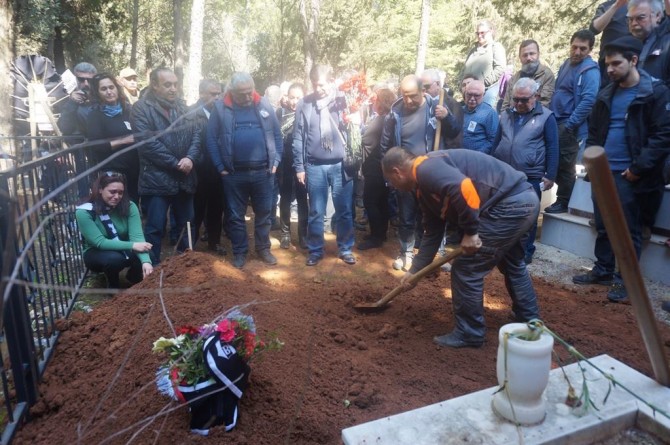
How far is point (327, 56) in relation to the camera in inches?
1080

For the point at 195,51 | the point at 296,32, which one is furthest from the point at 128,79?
the point at 296,32

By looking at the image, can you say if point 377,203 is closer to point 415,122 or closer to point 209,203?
point 415,122

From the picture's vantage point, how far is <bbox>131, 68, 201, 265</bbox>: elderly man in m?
4.86

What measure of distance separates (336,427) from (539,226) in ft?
17.6

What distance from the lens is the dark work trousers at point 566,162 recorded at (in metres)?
5.98

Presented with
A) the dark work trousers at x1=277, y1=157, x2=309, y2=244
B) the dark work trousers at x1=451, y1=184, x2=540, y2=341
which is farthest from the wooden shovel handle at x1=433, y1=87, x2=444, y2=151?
the dark work trousers at x1=277, y1=157, x2=309, y2=244

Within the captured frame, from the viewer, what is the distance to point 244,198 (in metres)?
5.36

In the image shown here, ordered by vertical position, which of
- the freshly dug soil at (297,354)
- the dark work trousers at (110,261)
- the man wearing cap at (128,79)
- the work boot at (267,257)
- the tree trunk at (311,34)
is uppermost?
the tree trunk at (311,34)

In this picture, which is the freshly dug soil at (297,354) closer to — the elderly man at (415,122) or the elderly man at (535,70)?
the elderly man at (415,122)

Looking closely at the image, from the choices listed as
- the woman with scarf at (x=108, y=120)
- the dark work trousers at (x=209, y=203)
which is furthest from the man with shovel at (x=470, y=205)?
the woman with scarf at (x=108, y=120)

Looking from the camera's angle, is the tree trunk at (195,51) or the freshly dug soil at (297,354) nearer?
the freshly dug soil at (297,354)

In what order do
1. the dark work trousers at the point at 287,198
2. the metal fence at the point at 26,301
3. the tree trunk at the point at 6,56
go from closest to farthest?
the metal fence at the point at 26,301
the tree trunk at the point at 6,56
the dark work trousers at the point at 287,198

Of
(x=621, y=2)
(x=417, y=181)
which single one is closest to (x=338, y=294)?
(x=417, y=181)

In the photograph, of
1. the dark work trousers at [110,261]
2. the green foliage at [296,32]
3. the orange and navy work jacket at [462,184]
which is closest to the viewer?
the orange and navy work jacket at [462,184]
